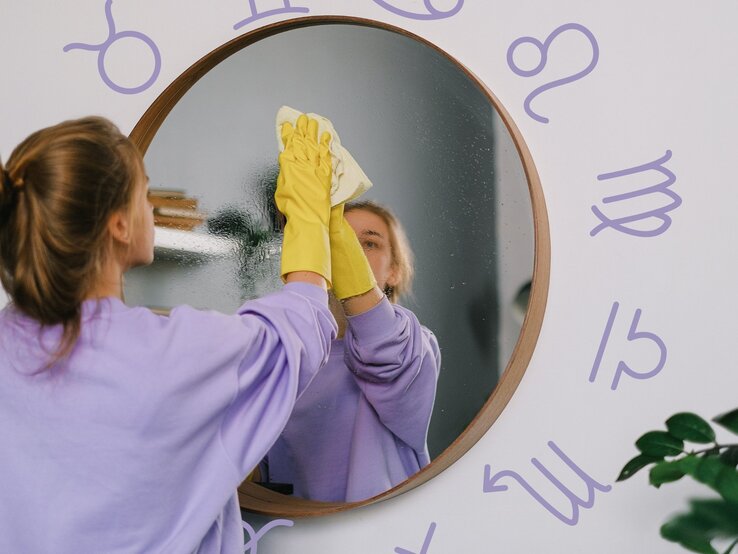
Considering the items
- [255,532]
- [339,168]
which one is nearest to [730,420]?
[339,168]

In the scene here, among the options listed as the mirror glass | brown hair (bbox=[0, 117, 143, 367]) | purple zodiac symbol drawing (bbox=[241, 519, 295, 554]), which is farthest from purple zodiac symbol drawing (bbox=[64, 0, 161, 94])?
purple zodiac symbol drawing (bbox=[241, 519, 295, 554])

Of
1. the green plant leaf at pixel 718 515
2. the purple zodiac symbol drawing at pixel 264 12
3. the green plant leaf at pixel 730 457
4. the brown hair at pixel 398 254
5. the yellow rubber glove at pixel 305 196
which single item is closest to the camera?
the green plant leaf at pixel 718 515

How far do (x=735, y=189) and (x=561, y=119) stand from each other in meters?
0.20

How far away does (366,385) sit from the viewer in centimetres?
100

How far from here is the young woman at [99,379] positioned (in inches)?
28.5

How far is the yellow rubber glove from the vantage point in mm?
882

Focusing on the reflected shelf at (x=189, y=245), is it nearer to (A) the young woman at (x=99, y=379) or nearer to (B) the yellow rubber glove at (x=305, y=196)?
(B) the yellow rubber glove at (x=305, y=196)

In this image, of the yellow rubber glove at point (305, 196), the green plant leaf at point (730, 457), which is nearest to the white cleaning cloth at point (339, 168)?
the yellow rubber glove at point (305, 196)

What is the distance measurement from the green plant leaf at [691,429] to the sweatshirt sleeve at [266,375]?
32 cm

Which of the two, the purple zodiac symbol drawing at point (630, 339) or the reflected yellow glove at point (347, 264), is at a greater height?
the purple zodiac symbol drawing at point (630, 339)

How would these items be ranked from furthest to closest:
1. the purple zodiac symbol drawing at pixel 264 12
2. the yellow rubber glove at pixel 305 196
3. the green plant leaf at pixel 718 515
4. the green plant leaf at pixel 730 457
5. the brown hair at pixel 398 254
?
the purple zodiac symbol drawing at pixel 264 12, the brown hair at pixel 398 254, the yellow rubber glove at pixel 305 196, the green plant leaf at pixel 730 457, the green plant leaf at pixel 718 515

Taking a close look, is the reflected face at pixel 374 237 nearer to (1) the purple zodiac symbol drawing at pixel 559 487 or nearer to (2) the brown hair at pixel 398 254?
(2) the brown hair at pixel 398 254

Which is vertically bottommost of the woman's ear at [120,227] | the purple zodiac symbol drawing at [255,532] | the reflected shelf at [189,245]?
the purple zodiac symbol drawing at [255,532]

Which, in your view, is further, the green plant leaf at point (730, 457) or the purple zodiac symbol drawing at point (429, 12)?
the purple zodiac symbol drawing at point (429, 12)
